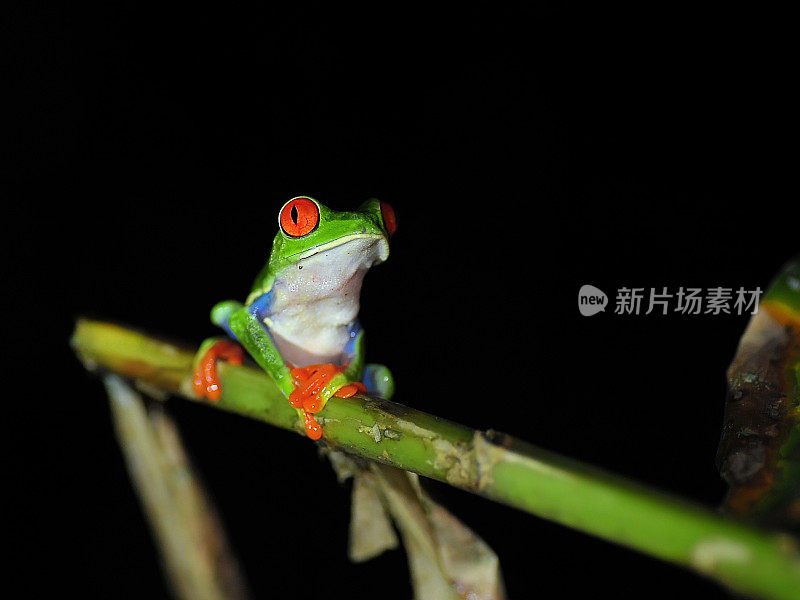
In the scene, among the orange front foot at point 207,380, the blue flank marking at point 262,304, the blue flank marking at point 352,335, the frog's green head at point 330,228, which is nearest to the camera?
the orange front foot at point 207,380

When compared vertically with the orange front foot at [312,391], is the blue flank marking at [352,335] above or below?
above

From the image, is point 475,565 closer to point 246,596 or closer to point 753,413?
point 753,413

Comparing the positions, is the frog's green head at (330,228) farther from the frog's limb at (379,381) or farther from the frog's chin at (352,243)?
the frog's limb at (379,381)

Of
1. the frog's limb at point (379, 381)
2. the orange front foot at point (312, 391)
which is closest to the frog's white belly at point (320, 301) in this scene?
the frog's limb at point (379, 381)

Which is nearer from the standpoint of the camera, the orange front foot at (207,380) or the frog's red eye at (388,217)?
the orange front foot at (207,380)

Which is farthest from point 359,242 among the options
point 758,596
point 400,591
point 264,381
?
point 400,591

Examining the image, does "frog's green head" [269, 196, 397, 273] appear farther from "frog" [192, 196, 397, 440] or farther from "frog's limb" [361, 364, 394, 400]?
"frog's limb" [361, 364, 394, 400]

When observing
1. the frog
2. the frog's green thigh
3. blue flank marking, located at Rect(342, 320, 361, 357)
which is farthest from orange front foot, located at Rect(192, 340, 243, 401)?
blue flank marking, located at Rect(342, 320, 361, 357)

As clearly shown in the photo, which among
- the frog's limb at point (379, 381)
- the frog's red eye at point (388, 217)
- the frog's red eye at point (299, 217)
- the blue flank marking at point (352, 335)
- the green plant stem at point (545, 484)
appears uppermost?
the frog's red eye at point (388, 217)
